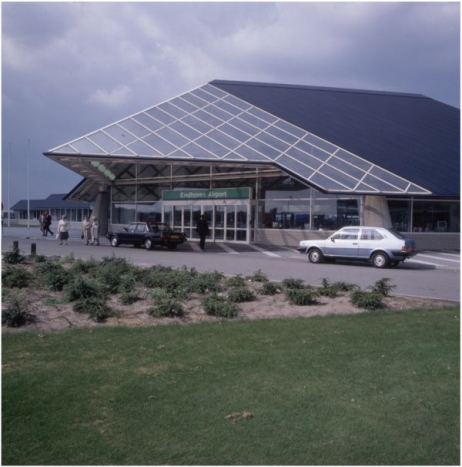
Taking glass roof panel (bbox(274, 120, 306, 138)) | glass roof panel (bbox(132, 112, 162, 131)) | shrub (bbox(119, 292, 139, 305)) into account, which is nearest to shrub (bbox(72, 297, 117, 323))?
shrub (bbox(119, 292, 139, 305))

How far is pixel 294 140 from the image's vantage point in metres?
33.3

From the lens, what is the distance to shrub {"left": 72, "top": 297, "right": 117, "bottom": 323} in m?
9.14

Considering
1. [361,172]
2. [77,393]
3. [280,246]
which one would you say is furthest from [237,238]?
[77,393]

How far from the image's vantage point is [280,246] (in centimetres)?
3297

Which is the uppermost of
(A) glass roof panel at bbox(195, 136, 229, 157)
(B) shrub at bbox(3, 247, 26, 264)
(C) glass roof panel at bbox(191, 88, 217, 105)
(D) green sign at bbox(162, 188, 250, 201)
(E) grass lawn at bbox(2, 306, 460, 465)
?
(C) glass roof panel at bbox(191, 88, 217, 105)

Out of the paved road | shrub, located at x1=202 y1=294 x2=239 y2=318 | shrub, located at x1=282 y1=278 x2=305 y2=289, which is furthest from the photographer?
the paved road

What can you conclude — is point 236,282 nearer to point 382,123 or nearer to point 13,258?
point 13,258

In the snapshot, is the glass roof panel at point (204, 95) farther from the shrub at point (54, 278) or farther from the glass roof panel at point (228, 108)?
the shrub at point (54, 278)

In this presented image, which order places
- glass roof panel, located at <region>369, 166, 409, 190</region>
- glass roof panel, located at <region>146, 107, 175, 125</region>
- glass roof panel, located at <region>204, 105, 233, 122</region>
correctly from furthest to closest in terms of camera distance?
1. glass roof panel, located at <region>204, 105, 233, 122</region>
2. glass roof panel, located at <region>146, 107, 175, 125</region>
3. glass roof panel, located at <region>369, 166, 409, 190</region>

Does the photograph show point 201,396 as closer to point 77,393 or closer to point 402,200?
point 77,393

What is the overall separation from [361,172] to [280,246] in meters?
6.46

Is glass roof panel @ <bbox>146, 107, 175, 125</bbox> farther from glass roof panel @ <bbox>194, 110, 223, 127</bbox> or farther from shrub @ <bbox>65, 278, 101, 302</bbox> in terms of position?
shrub @ <bbox>65, 278, 101, 302</bbox>

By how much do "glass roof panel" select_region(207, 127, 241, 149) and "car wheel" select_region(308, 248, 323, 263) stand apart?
1066cm

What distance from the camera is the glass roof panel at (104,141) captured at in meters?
31.2
